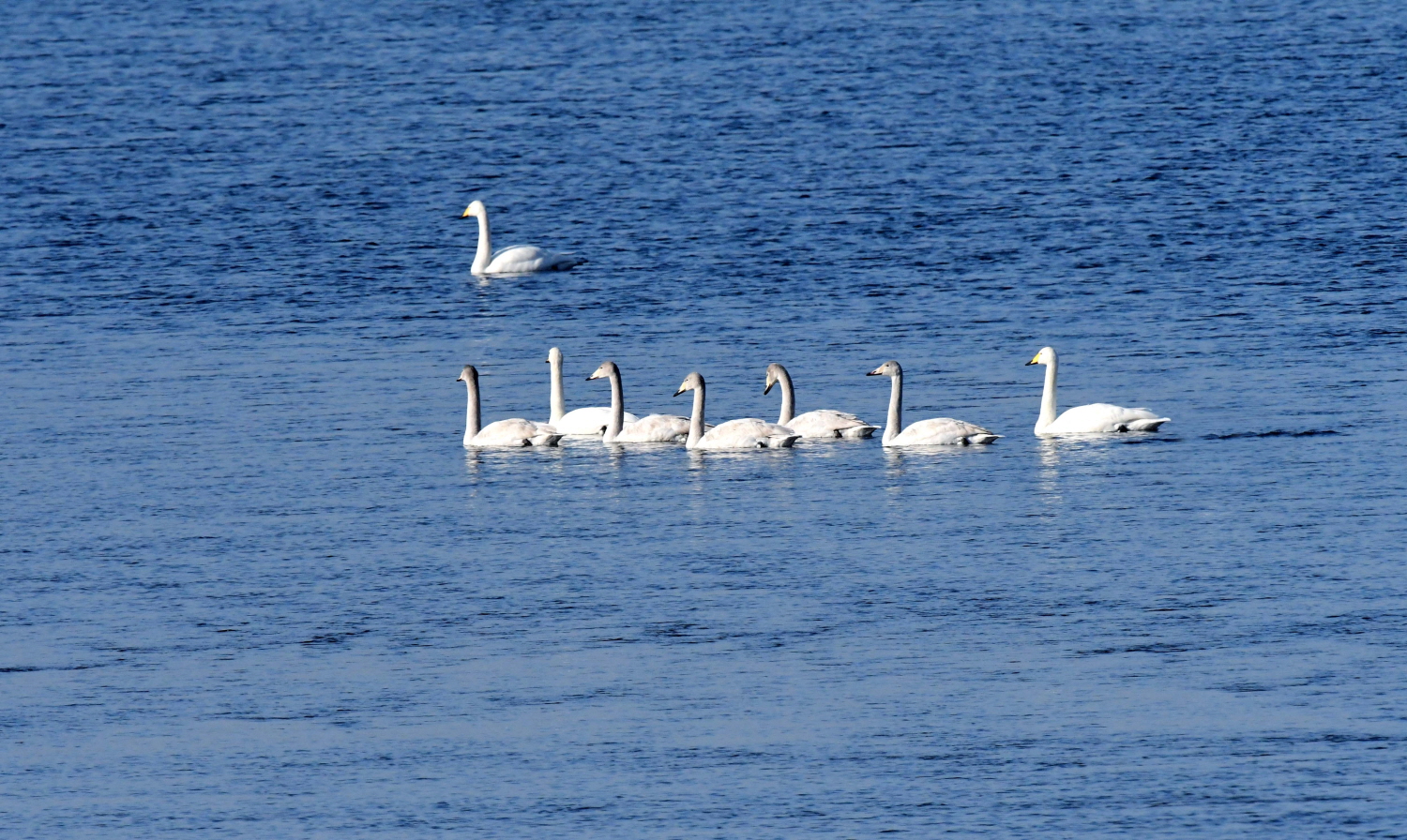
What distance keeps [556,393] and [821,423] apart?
303 centimetres

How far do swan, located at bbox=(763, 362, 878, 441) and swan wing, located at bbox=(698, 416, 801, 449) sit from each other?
13 centimetres

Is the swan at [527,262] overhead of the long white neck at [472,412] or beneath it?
overhead

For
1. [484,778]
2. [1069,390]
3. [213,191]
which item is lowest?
[484,778]

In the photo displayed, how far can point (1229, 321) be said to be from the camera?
31.2 m

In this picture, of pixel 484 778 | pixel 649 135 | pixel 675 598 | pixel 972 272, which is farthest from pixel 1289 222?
pixel 484 778

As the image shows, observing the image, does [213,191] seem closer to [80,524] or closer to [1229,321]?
[1229,321]

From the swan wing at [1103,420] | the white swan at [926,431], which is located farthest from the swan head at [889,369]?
the swan wing at [1103,420]

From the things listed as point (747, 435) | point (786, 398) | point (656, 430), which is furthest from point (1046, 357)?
point (656, 430)

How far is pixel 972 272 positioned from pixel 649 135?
16.3 m

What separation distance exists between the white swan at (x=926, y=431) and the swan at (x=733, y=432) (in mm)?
970

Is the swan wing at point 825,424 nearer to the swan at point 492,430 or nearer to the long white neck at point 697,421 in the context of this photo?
the long white neck at point 697,421

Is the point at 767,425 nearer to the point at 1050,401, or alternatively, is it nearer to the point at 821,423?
the point at 821,423

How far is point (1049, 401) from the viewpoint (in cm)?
2522

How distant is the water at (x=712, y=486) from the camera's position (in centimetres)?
1530
